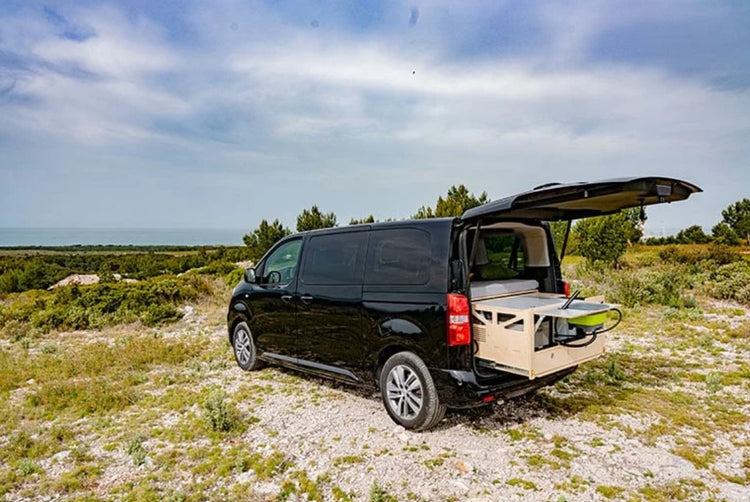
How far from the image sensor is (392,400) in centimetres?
407

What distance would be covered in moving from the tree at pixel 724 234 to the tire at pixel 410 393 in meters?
33.3

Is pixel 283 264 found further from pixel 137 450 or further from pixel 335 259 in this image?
pixel 137 450

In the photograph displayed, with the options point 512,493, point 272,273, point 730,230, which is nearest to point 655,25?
point 272,273

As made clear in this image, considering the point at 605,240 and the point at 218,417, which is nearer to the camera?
the point at 218,417

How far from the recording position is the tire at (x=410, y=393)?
12.4ft

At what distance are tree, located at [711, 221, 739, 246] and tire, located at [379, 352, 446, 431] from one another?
33304mm

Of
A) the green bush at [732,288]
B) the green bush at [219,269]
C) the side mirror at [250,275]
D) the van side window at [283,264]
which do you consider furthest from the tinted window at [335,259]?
the green bush at [219,269]

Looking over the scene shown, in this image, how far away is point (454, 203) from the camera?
24.6 meters

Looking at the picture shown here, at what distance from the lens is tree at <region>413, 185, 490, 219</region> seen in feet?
78.5

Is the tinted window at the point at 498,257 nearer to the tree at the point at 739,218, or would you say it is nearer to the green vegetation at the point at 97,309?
the green vegetation at the point at 97,309

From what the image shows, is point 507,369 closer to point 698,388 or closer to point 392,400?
point 392,400

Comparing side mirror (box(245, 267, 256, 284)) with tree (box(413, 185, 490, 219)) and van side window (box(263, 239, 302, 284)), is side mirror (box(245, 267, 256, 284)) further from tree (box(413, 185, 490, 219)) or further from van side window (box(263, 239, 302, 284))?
tree (box(413, 185, 490, 219))

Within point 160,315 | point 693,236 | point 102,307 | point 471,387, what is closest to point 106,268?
point 102,307

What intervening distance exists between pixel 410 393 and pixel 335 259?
169 cm
